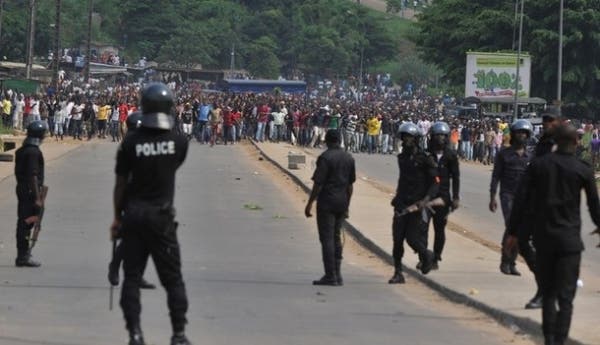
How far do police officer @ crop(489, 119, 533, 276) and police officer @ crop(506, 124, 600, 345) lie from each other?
206 inches

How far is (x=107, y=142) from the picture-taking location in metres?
54.6

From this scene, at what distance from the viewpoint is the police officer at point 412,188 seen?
48.5 feet

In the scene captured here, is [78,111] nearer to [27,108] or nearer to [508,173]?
[27,108]

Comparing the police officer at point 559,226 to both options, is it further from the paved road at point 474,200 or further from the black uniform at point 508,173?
the paved road at point 474,200

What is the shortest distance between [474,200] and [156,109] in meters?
22.1

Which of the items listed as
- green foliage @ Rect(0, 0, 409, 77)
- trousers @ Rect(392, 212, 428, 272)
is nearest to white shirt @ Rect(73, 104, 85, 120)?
trousers @ Rect(392, 212, 428, 272)

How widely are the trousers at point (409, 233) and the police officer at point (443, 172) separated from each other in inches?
26.1

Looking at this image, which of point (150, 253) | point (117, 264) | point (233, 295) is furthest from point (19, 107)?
point (150, 253)

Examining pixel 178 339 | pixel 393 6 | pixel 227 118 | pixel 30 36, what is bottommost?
pixel 178 339

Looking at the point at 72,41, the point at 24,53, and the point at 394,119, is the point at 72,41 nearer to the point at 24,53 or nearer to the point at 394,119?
the point at 24,53

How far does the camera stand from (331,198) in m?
14.7

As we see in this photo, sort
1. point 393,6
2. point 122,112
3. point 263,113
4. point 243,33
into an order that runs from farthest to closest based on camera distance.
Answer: point 393,6 < point 243,33 < point 263,113 < point 122,112

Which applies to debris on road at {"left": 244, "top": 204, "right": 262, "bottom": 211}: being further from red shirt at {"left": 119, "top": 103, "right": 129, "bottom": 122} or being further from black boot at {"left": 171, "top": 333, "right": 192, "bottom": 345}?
red shirt at {"left": 119, "top": 103, "right": 129, "bottom": 122}

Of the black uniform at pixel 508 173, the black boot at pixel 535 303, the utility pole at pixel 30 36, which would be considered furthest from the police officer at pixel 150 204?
the utility pole at pixel 30 36
